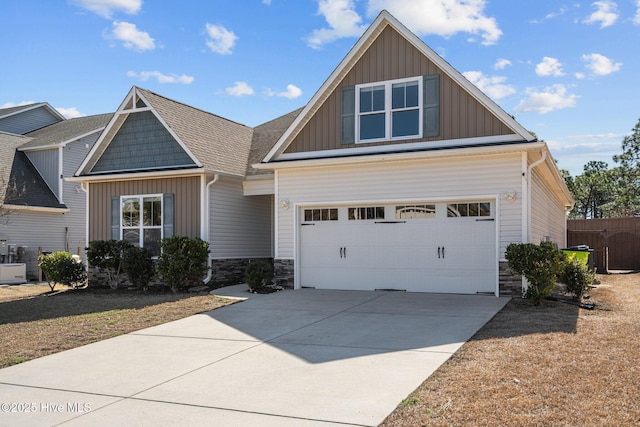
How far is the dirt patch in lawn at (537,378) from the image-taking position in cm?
506

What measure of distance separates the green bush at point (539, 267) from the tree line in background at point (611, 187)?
97.4 feet

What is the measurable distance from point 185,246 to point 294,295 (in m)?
3.28

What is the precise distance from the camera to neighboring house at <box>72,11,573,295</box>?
12.9m

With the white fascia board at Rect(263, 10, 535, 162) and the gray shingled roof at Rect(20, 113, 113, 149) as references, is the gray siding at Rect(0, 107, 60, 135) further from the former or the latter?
the white fascia board at Rect(263, 10, 535, 162)

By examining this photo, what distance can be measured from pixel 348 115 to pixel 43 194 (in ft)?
48.5

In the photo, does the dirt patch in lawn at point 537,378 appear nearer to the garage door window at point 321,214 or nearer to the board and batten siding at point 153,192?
the garage door window at point 321,214

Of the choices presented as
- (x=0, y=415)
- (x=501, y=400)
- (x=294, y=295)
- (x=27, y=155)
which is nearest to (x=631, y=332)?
(x=501, y=400)

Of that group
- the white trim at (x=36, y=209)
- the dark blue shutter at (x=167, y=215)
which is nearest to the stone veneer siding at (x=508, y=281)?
the dark blue shutter at (x=167, y=215)

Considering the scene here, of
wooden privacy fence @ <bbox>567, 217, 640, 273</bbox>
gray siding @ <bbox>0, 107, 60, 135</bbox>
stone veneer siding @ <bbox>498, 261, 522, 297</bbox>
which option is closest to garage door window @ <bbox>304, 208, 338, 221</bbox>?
stone veneer siding @ <bbox>498, 261, 522, 297</bbox>

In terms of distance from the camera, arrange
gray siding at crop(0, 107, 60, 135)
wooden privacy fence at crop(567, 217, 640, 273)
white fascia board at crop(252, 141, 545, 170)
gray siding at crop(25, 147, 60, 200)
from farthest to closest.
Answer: gray siding at crop(0, 107, 60, 135) < gray siding at crop(25, 147, 60, 200) < wooden privacy fence at crop(567, 217, 640, 273) < white fascia board at crop(252, 141, 545, 170)

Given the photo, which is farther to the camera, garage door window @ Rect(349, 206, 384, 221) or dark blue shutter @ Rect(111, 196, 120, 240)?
dark blue shutter @ Rect(111, 196, 120, 240)

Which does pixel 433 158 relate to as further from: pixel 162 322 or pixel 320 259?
pixel 162 322

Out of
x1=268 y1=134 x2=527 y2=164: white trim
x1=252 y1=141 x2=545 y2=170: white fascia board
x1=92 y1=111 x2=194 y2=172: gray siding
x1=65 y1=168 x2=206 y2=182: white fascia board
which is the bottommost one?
x1=65 y1=168 x2=206 y2=182: white fascia board

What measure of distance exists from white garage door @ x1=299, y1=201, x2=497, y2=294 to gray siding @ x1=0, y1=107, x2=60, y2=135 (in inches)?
817
